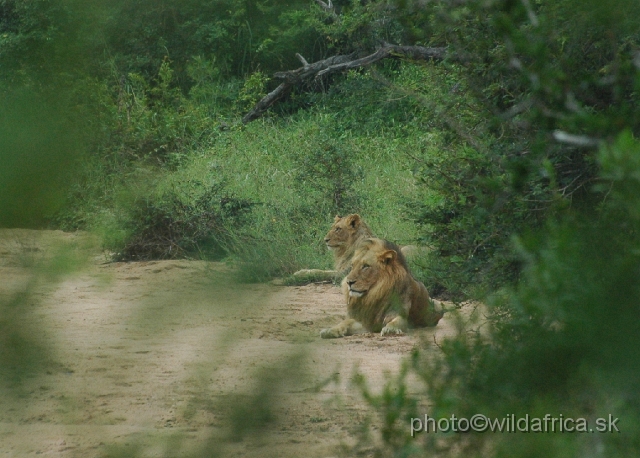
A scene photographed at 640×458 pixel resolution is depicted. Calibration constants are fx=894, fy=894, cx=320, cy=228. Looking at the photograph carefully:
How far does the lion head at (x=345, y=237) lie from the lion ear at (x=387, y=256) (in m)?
1.88

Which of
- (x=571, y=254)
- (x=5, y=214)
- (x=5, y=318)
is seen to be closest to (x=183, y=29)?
(x=5, y=214)

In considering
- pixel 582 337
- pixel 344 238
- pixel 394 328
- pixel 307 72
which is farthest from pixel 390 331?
pixel 307 72

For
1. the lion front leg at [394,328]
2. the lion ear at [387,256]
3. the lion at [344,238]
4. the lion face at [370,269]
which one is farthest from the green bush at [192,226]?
the lion front leg at [394,328]

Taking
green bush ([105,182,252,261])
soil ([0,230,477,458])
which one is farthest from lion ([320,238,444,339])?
soil ([0,230,477,458])

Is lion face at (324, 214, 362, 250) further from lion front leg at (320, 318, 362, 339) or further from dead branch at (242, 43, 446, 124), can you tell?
dead branch at (242, 43, 446, 124)

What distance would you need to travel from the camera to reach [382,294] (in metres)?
7.95

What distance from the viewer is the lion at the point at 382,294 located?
7801mm

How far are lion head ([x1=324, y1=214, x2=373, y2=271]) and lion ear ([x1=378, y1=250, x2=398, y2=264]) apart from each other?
1880 millimetres

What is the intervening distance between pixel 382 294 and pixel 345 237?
2.20 m

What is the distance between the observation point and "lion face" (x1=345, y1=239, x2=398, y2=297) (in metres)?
8.06

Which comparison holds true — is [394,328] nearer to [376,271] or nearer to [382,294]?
[382,294]

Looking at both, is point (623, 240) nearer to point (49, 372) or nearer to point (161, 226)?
point (49, 372)

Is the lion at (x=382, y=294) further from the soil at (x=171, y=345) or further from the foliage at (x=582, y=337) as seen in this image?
the soil at (x=171, y=345)

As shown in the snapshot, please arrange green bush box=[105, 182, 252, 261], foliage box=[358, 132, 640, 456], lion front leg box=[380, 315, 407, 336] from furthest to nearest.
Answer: green bush box=[105, 182, 252, 261], lion front leg box=[380, 315, 407, 336], foliage box=[358, 132, 640, 456]
